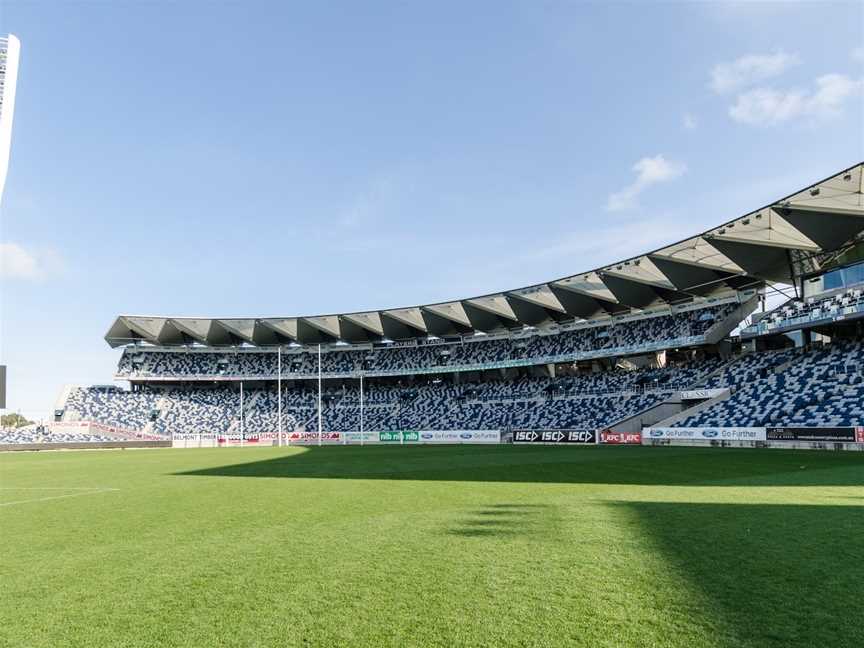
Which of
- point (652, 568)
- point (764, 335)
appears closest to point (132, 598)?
point (652, 568)

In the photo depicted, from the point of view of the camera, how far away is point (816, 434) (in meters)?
31.9

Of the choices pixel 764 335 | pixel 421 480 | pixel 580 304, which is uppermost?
pixel 580 304

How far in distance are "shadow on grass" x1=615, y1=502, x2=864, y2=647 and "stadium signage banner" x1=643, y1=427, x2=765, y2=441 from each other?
26.2 metres

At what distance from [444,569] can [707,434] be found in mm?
35395

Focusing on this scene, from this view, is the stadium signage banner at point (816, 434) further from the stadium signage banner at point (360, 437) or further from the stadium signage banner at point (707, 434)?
the stadium signage banner at point (360, 437)

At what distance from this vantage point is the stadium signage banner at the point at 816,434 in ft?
99.2

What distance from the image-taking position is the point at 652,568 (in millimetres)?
7016

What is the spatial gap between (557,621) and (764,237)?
3898 cm

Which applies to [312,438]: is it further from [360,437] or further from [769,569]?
[769,569]

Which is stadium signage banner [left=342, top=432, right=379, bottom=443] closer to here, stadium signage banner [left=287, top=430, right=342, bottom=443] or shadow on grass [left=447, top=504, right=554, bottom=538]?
A: stadium signage banner [left=287, top=430, right=342, bottom=443]

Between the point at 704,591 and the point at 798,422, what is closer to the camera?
the point at 704,591

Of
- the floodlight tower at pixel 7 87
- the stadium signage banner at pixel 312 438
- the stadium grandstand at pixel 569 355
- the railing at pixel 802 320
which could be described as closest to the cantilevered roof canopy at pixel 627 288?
the stadium grandstand at pixel 569 355

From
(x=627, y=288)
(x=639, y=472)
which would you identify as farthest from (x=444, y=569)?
(x=627, y=288)

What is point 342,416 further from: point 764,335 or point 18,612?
point 18,612
